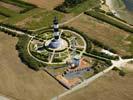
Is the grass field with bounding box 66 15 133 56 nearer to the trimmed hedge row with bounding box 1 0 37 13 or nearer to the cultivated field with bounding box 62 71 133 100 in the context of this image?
the cultivated field with bounding box 62 71 133 100

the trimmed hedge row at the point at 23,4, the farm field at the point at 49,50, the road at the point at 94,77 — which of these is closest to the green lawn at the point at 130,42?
the farm field at the point at 49,50

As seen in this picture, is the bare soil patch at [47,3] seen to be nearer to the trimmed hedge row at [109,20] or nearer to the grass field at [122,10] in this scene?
the trimmed hedge row at [109,20]

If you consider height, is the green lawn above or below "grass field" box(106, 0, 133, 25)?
below

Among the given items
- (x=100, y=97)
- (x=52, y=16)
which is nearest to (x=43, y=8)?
(x=52, y=16)

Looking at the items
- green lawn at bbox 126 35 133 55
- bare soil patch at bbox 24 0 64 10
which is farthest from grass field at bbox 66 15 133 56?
bare soil patch at bbox 24 0 64 10

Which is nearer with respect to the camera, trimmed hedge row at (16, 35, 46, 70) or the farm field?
the farm field

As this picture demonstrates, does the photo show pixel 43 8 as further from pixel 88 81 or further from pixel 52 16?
pixel 88 81
